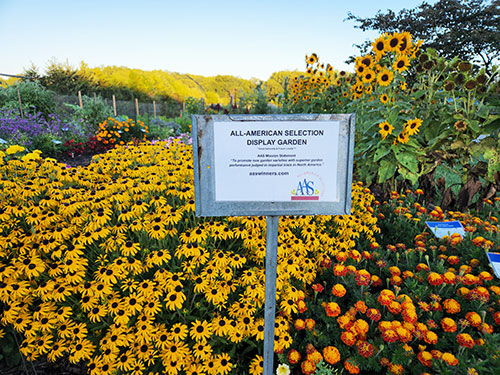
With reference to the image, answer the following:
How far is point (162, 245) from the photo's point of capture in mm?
2068

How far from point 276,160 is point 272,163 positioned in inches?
0.9

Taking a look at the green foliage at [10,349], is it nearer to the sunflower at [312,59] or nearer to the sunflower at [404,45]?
the sunflower at [404,45]

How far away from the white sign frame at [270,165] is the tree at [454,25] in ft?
57.9

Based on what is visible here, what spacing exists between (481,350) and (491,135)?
303 centimetres

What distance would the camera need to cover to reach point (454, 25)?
15711 mm

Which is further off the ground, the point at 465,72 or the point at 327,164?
the point at 465,72

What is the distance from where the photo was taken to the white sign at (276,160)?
53.2 inches

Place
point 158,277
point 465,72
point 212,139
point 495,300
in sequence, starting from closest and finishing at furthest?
point 212,139 → point 158,277 → point 495,300 → point 465,72

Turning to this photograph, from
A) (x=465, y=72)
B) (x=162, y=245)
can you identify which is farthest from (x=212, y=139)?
(x=465, y=72)

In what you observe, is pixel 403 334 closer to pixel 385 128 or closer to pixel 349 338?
pixel 349 338

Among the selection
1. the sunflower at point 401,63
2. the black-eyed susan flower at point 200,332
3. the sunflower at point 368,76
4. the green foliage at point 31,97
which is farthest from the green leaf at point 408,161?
the green foliage at point 31,97

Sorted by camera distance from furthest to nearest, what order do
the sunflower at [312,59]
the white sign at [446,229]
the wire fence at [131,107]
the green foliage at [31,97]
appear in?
the wire fence at [131,107], the green foliage at [31,97], the sunflower at [312,59], the white sign at [446,229]

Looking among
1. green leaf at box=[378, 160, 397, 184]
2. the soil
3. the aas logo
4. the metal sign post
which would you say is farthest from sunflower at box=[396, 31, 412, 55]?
the soil

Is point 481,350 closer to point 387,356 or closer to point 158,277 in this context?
point 387,356
